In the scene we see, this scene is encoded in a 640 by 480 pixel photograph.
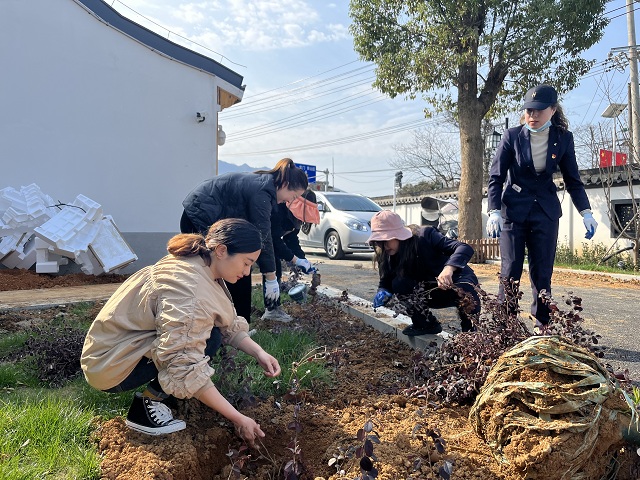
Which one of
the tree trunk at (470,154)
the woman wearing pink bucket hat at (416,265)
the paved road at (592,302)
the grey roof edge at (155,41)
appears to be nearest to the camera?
the woman wearing pink bucket hat at (416,265)

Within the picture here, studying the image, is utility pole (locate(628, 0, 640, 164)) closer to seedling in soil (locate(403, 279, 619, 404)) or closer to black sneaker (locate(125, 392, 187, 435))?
seedling in soil (locate(403, 279, 619, 404))

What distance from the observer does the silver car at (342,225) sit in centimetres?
1107

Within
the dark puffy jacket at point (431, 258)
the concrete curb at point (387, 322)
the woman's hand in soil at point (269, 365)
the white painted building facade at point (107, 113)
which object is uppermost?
the white painted building facade at point (107, 113)

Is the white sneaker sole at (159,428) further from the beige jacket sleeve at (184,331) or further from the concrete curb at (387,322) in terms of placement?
the concrete curb at (387,322)

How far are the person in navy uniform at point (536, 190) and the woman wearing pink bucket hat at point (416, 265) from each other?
0.43 meters

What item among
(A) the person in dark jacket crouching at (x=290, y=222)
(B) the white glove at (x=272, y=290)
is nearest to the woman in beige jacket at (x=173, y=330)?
(B) the white glove at (x=272, y=290)

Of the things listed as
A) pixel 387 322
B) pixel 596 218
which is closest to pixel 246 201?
pixel 387 322

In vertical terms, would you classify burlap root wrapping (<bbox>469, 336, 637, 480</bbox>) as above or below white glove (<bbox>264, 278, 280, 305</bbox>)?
below

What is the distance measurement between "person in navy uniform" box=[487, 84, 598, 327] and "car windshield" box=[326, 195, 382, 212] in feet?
27.7

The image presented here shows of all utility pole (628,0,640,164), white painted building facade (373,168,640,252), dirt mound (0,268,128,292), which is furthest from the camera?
utility pole (628,0,640,164)

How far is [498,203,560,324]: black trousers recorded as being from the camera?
3145 mm

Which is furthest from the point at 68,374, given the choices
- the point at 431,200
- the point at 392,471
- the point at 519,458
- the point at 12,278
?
the point at 431,200

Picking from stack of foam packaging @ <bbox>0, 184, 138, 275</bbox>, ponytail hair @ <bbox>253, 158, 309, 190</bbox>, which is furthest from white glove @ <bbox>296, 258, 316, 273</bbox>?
stack of foam packaging @ <bbox>0, 184, 138, 275</bbox>

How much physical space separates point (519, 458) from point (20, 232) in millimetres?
7143
